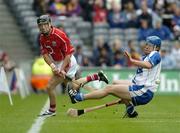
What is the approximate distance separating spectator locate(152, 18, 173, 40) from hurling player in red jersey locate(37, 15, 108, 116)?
14015 mm

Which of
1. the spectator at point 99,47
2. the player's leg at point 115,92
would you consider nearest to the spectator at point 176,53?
the spectator at point 99,47

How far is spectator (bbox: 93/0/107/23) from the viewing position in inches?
1312

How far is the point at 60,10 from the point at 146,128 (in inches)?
762

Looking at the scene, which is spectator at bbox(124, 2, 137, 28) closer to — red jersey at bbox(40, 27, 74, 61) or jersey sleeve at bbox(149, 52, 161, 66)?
red jersey at bbox(40, 27, 74, 61)

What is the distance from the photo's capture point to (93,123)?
1558cm

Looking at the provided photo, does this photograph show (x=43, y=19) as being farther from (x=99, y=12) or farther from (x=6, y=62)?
(x=99, y=12)

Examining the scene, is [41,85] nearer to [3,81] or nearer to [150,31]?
[150,31]

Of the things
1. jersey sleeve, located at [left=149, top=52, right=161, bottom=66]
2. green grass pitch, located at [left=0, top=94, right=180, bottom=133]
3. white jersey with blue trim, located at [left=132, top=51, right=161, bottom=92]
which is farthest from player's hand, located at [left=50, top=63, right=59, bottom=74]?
jersey sleeve, located at [left=149, top=52, right=161, bottom=66]

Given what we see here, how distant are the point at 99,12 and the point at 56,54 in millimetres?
15550

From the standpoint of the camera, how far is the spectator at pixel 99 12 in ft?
109

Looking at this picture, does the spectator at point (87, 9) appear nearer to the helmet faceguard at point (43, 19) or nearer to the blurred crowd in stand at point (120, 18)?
the blurred crowd in stand at point (120, 18)

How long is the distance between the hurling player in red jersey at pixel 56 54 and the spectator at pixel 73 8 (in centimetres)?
1561

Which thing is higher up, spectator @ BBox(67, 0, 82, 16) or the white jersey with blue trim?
the white jersey with blue trim

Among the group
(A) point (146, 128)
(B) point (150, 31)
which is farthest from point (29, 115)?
(B) point (150, 31)
